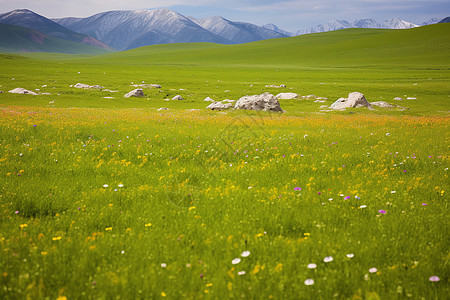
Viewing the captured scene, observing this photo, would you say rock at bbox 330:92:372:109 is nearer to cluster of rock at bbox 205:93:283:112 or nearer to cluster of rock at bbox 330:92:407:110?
cluster of rock at bbox 330:92:407:110

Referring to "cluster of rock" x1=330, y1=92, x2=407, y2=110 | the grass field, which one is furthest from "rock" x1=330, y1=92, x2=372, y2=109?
the grass field

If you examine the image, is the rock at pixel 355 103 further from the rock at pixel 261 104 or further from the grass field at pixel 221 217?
the grass field at pixel 221 217

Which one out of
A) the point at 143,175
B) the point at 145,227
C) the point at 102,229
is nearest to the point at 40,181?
the point at 143,175

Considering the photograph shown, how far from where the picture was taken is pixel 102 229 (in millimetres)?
5098

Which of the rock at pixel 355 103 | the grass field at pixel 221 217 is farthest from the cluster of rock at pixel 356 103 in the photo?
the grass field at pixel 221 217

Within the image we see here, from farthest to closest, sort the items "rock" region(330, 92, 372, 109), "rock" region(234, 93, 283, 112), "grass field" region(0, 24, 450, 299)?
"rock" region(330, 92, 372, 109), "rock" region(234, 93, 283, 112), "grass field" region(0, 24, 450, 299)

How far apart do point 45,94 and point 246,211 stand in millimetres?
48519

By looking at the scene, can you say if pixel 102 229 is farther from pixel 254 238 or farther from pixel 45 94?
pixel 45 94

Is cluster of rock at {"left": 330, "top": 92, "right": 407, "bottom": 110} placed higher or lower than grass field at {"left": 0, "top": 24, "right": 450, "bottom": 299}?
higher

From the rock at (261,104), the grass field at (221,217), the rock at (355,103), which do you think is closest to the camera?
the grass field at (221,217)

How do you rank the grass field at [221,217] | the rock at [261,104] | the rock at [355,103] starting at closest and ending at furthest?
the grass field at [221,217] < the rock at [261,104] < the rock at [355,103]

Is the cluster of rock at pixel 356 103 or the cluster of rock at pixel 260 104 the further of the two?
the cluster of rock at pixel 356 103

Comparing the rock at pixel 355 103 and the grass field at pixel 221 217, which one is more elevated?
the rock at pixel 355 103

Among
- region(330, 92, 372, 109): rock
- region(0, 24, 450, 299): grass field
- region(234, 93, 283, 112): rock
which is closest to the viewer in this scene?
region(0, 24, 450, 299): grass field
